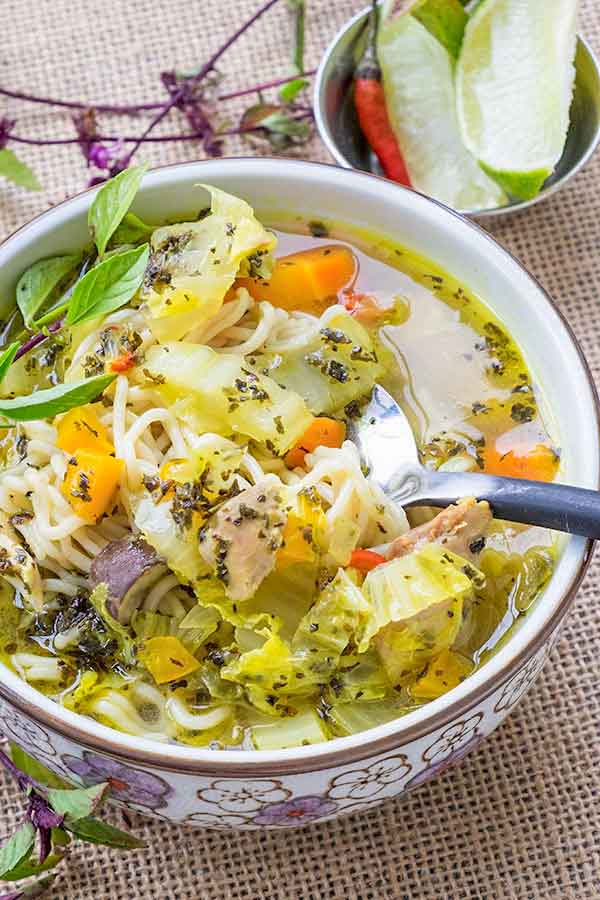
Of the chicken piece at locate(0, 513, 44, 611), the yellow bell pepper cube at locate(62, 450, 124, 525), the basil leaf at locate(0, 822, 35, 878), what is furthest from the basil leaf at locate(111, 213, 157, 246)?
the basil leaf at locate(0, 822, 35, 878)

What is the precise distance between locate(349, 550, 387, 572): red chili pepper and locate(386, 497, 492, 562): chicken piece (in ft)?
0.12

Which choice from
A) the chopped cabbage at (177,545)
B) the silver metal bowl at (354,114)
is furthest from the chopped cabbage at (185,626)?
the silver metal bowl at (354,114)

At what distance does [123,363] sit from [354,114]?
5.89 feet

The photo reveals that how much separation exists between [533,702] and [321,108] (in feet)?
7.39

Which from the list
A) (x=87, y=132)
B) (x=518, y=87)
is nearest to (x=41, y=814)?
(x=87, y=132)

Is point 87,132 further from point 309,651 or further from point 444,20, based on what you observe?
point 309,651

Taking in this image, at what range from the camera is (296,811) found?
2.85m

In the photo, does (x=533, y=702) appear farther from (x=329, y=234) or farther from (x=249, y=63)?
(x=249, y=63)

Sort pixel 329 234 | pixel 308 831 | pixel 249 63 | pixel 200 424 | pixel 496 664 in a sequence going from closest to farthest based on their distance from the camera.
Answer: pixel 496 664 → pixel 200 424 → pixel 308 831 → pixel 329 234 → pixel 249 63

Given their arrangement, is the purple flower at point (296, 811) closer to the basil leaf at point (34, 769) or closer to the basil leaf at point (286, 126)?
the basil leaf at point (34, 769)

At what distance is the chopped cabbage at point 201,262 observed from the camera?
3211 millimetres

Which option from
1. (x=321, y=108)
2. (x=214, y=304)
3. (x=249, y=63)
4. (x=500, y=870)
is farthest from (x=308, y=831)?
(x=249, y=63)

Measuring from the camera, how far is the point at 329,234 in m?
3.71

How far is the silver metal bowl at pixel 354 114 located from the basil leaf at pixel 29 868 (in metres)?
2.51
